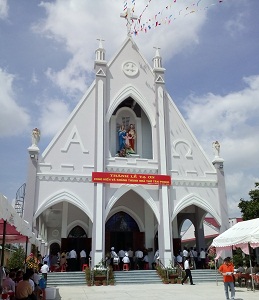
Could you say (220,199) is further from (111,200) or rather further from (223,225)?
(111,200)

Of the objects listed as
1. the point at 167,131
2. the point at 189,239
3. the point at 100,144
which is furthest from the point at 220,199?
the point at 189,239

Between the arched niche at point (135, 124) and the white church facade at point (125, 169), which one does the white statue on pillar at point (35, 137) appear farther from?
the arched niche at point (135, 124)

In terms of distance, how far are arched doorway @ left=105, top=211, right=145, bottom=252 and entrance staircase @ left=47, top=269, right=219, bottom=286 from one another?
365cm

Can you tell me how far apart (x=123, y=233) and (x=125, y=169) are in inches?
177

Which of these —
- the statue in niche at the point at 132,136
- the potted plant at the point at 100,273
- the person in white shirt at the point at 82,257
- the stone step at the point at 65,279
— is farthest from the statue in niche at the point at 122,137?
the stone step at the point at 65,279

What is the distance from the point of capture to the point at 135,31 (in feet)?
69.0

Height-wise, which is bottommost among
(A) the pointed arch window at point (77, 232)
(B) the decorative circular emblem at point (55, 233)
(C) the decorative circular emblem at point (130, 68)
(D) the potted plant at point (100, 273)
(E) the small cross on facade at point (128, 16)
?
(D) the potted plant at point (100, 273)

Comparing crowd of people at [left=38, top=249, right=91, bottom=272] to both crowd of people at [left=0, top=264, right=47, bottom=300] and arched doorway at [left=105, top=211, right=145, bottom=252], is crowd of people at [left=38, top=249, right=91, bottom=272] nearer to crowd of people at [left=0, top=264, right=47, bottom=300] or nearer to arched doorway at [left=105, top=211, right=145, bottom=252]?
arched doorway at [left=105, top=211, right=145, bottom=252]

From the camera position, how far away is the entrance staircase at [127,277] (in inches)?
616

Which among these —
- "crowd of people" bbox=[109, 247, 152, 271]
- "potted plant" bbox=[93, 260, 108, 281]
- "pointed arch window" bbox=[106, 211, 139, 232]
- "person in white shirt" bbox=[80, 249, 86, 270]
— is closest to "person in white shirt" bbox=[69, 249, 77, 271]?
"person in white shirt" bbox=[80, 249, 86, 270]

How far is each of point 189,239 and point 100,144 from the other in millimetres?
25129

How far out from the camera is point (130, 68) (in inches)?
836

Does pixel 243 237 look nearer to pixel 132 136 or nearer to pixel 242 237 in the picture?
pixel 242 237

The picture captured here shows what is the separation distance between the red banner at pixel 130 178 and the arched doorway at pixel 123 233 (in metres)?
3.51
